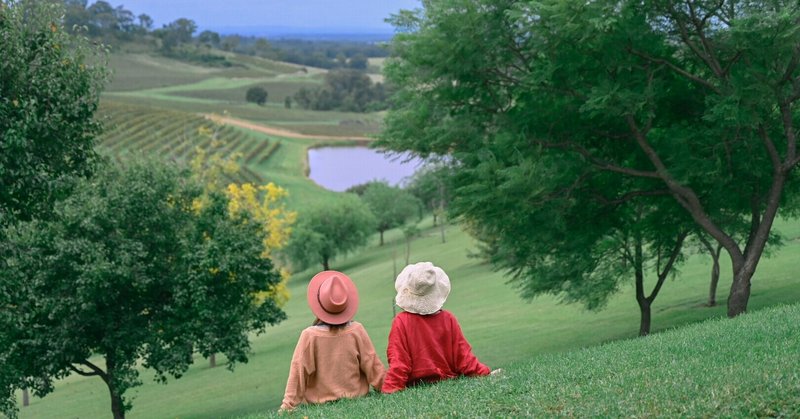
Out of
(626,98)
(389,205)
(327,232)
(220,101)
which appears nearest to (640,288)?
(626,98)

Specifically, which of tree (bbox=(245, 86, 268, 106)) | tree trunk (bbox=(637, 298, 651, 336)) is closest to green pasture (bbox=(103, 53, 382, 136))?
tree (bbox=(245, 86, 268, 106))

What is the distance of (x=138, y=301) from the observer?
24578 mm

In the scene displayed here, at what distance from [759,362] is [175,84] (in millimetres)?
186531

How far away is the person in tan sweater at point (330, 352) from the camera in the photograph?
9.95m

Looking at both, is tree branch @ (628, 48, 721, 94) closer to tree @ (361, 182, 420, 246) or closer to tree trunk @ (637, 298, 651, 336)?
tree trunk @ (637, 298, 651, 336)

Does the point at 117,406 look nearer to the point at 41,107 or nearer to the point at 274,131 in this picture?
the point at 41,107

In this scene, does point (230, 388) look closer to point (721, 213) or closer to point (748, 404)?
point (721, 213)

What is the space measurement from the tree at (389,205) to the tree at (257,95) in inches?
3550

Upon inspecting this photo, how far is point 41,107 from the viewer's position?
16.4 meters

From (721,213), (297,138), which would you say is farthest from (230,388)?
(297,138)

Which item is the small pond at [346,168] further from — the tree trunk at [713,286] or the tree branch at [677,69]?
the tree branch at [677,69]

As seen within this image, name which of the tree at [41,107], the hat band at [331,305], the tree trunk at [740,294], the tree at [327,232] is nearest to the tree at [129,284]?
the tree at [41,107]

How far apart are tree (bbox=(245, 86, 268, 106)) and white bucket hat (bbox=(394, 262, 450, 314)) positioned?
17131 cm

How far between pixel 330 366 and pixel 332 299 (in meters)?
0.85
